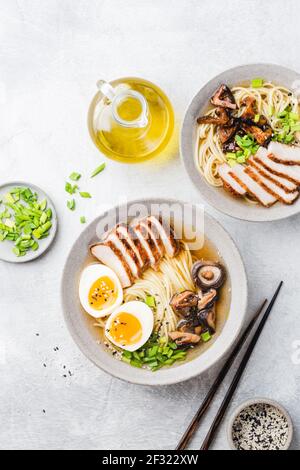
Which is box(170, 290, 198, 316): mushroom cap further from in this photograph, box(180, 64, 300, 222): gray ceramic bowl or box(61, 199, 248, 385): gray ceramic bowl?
box(180, 64, 300, 222): gray ceramic bowl

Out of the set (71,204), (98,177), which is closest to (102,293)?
(71,204)

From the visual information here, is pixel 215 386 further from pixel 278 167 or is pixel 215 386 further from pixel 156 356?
pixel 278 167

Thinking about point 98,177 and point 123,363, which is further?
point 98,177

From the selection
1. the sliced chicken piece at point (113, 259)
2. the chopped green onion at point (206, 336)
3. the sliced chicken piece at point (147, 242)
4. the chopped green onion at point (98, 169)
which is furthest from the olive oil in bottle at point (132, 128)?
the chopped green onion at point (206, 336)

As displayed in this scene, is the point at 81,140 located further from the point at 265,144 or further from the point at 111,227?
the point at 265,144

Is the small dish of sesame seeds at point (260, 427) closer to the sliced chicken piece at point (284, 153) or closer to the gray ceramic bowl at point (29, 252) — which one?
the sliced chicken piece at point (284, 153)

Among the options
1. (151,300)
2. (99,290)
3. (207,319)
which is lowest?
(207,319)

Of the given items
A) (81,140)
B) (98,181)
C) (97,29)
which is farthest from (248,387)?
(97,29)
